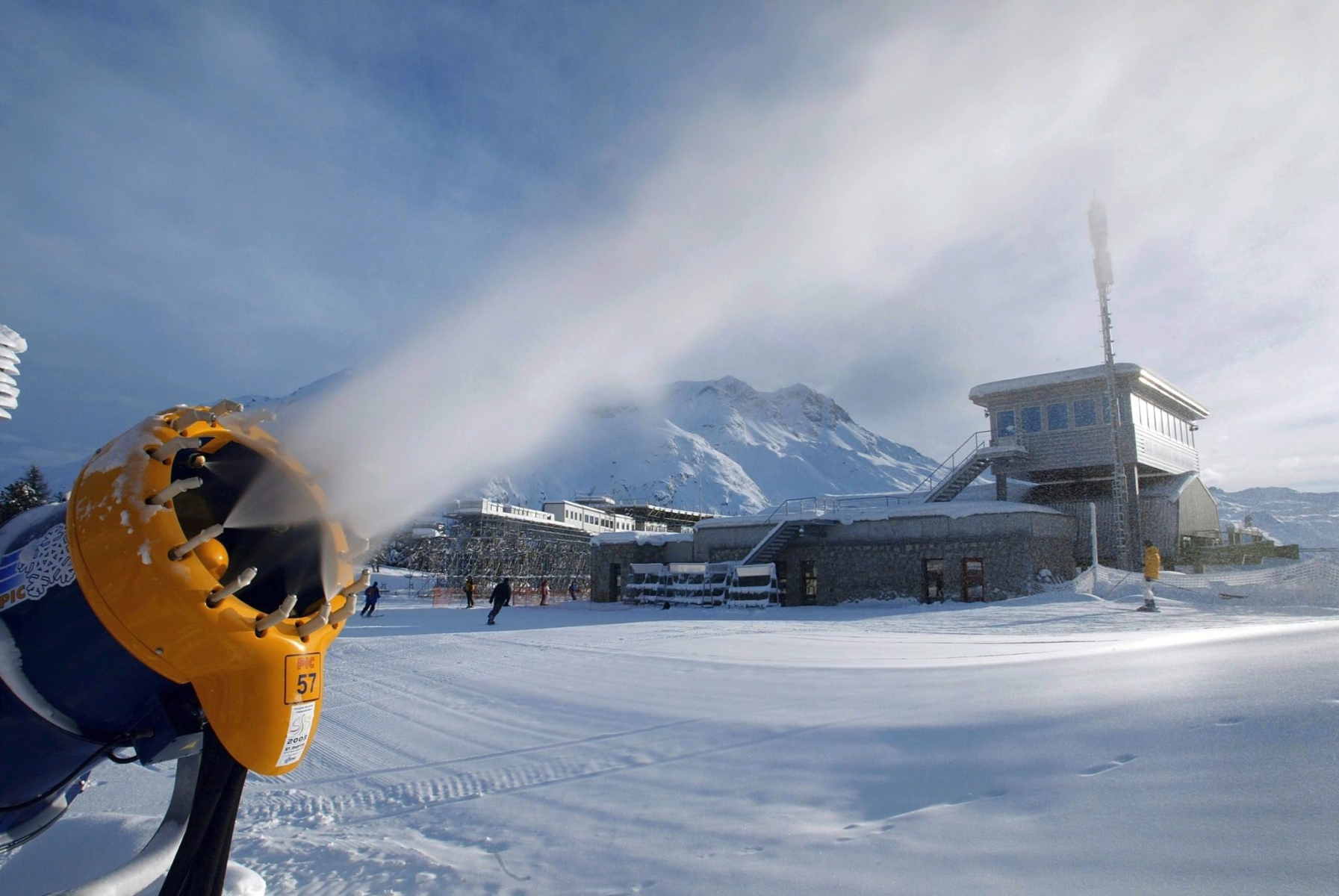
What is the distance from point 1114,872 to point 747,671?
5845 mm

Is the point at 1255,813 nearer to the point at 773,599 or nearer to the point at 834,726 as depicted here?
the point at 834,726

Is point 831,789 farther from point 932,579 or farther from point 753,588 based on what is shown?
point 932,579

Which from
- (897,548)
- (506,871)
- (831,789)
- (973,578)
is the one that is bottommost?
(506,871)

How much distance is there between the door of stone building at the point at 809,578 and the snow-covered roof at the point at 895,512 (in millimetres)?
1989

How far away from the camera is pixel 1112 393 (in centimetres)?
2648

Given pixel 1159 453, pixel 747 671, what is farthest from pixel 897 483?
pixel 747 671

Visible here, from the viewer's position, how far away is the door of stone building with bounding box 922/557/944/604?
85.0ft

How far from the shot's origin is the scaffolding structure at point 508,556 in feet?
140

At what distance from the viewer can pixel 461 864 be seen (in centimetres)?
286

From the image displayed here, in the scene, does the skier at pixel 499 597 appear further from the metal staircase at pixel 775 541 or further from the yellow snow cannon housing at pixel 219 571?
the yellow snow cannon housing at pixel 219 571

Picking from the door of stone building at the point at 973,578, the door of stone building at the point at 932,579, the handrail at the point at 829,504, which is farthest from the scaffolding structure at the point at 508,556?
the door of stone building at the point at 973,578

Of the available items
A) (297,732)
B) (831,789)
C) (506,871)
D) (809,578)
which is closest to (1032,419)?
(809,578)

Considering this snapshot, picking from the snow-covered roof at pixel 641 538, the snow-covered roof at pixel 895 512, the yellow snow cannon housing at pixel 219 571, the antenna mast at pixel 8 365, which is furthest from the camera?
the snow-covered roof at pixel 641 538

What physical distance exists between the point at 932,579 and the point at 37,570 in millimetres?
26910
